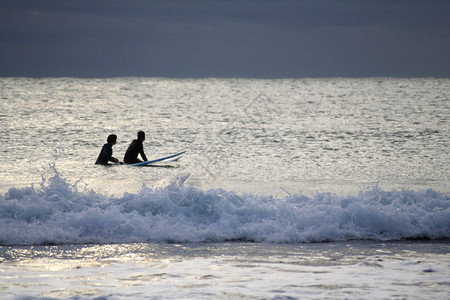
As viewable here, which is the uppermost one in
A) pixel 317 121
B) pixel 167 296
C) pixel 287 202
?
pixel 317 121

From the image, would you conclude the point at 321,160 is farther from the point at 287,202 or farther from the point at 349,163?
the point at 287,202

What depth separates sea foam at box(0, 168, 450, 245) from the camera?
30.9 ft

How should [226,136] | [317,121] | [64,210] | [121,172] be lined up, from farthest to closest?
[317,121] → [226,136] → [121,172] → [64,210]

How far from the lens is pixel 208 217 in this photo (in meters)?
10.3

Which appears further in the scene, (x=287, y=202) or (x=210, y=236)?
(x=287, y=202)

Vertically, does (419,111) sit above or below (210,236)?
above

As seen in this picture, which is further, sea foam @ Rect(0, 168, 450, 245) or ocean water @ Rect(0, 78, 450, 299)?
sea foam @ Rect(0, 168, 450, 245)

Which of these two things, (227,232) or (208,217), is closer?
(227,232)

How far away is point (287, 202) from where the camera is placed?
1095cm

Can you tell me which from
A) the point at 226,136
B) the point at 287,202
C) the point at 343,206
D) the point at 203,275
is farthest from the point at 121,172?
the point at 226,136

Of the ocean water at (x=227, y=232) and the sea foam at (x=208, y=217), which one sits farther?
the sea foam at (x=208, y=217)

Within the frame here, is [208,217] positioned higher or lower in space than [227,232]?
higher

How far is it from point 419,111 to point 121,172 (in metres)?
41.1

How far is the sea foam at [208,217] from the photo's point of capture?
9.42 m
